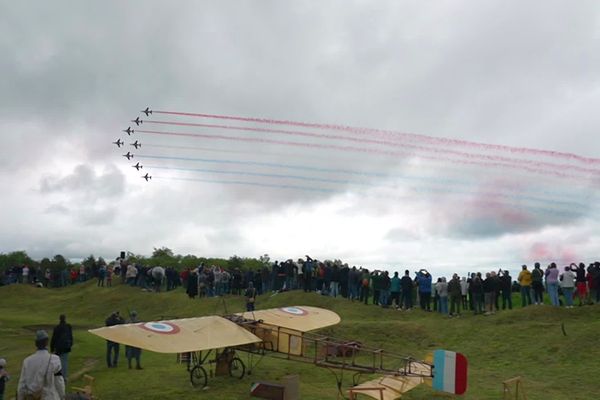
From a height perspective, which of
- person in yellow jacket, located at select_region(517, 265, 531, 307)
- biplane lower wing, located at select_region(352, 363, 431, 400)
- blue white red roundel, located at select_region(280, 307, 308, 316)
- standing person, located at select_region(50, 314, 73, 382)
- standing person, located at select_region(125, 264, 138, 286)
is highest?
person in yellow jacket, located at select_region(517, 265, 531, 307)

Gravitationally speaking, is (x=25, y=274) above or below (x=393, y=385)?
above

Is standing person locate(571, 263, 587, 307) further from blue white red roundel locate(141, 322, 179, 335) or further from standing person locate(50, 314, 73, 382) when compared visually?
standing person locate(50, 314, 73, 382)

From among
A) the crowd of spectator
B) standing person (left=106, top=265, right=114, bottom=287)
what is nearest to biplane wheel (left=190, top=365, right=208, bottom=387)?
the crowd of spectator

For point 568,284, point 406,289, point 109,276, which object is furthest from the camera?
point 109,276

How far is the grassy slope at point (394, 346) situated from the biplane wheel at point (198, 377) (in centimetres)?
28

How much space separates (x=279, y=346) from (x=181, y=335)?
3.23 metres

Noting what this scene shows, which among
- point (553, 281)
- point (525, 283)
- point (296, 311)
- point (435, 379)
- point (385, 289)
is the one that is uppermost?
point (553, 281)

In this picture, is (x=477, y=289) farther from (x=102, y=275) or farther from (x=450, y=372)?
(x=102, y=275)

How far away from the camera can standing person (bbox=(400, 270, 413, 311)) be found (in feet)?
98.1

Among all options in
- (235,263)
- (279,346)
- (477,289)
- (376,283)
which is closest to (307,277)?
(376,283)

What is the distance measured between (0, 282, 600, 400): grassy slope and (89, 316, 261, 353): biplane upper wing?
1.53m

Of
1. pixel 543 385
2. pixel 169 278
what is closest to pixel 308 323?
pixel 543 385

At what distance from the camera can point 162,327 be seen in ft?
53.9

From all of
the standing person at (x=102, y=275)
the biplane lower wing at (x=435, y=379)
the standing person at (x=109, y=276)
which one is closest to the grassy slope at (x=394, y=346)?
the biplane lower wing at (x=435, y=379)
